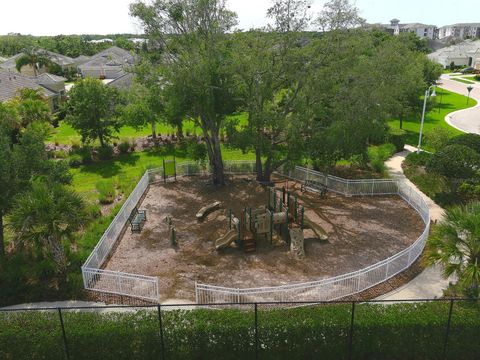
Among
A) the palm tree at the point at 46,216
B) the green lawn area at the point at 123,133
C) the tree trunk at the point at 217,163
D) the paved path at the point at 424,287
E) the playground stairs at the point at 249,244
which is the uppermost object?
the palm tree at the point at 46,216

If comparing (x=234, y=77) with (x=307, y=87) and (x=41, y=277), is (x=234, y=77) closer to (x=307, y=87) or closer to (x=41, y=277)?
(x=307, y=87)

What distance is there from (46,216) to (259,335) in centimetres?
742

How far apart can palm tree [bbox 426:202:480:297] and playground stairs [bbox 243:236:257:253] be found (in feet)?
21.8

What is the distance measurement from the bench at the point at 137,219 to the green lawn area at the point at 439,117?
2408 centimetres

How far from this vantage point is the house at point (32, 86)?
40250 millimetres

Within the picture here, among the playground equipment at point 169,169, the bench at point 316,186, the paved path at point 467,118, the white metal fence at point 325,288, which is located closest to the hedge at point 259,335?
the white metal fence at point 325,288

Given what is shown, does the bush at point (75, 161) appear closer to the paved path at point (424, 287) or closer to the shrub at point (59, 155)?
the shrub at point (59, 155)

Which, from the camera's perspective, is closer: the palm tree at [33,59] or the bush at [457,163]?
the bush at [457,163]

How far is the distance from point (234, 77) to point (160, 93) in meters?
3.97

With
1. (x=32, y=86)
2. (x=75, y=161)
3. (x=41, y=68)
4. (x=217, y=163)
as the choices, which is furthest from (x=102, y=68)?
(x=217, y=163)

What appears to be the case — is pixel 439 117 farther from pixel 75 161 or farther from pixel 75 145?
pixel 75 161

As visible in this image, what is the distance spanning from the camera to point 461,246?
12109mm

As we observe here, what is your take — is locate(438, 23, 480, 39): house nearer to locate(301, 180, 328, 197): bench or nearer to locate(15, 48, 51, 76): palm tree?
locate(15, 48, 51, 76): palm tree

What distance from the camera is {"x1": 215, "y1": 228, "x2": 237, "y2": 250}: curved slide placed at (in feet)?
54.6
